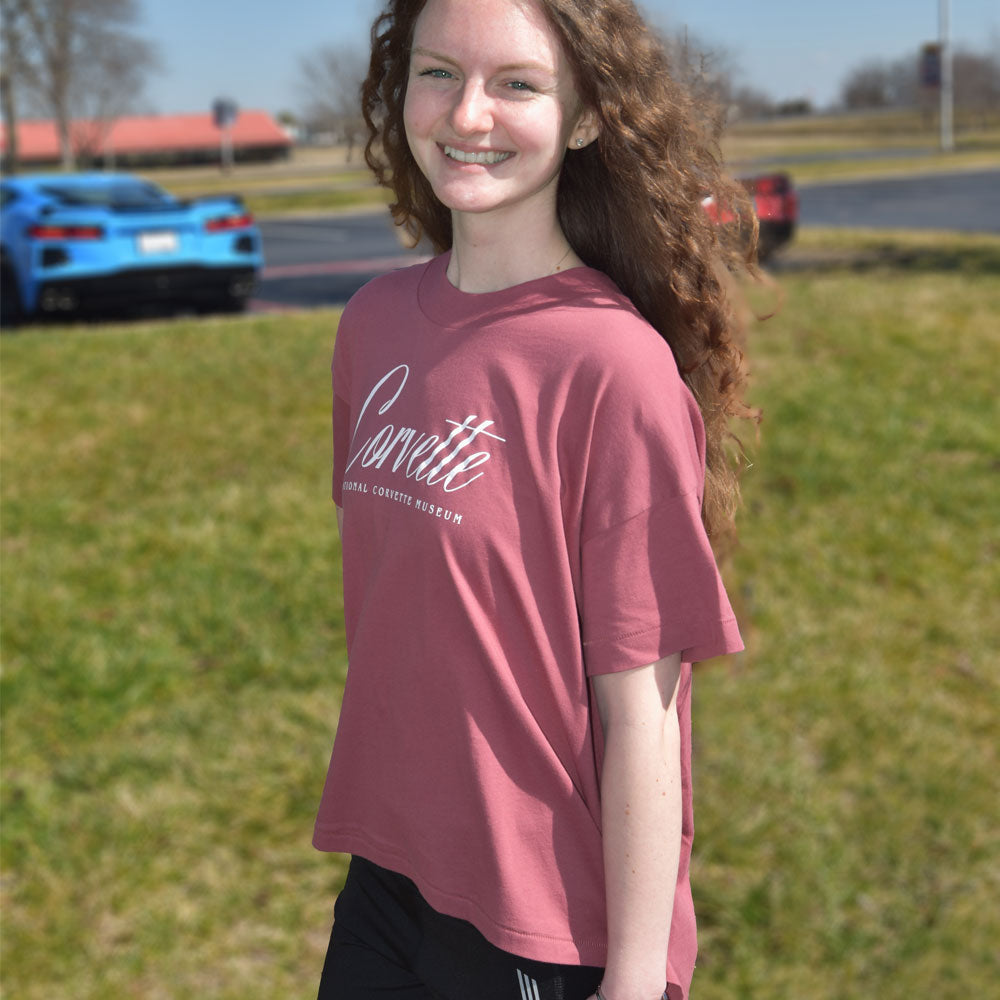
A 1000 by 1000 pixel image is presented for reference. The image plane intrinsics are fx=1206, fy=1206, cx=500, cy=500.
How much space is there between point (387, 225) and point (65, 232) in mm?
12292

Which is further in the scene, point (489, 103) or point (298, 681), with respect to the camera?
point (298, 681)

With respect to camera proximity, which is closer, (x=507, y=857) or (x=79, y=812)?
(x=507, y=857)

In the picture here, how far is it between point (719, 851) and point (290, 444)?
355 cm

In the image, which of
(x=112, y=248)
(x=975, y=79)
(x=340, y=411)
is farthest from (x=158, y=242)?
(x=975, y=79)

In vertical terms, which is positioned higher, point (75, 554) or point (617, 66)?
point (617, 66)

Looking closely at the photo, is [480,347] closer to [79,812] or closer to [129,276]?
[79,812]

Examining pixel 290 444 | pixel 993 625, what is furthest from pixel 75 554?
pixel 993 625

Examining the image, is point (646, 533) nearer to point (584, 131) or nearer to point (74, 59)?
point (584, 131)

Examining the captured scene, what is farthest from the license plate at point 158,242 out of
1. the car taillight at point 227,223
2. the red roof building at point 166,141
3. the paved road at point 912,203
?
the red roof building at point 166,141

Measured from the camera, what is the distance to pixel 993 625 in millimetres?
6180

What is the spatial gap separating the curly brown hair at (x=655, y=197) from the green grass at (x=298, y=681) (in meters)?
1.27

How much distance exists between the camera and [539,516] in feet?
4.35

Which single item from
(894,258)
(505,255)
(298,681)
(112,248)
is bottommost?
(298,681)

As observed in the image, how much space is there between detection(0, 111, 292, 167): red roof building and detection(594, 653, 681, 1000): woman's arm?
210 ft
